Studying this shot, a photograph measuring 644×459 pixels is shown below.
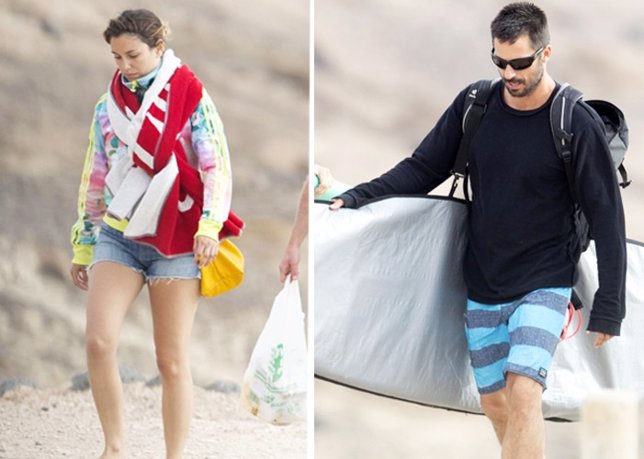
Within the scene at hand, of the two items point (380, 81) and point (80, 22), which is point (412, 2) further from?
point (80, 22)

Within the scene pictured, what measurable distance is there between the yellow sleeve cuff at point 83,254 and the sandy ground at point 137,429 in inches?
17.6

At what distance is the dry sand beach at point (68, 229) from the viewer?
12.5 feet

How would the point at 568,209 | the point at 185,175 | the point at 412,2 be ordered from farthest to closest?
1. the point at 412,2
2. the point at 185,175
3. the point at 568,209

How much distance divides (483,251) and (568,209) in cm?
29

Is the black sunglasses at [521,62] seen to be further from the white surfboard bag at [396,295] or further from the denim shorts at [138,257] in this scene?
the denim shorts at [138,257]

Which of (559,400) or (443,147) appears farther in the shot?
(559,400)

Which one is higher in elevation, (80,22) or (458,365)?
(80,22)

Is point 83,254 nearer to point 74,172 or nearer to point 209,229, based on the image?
point 74,172

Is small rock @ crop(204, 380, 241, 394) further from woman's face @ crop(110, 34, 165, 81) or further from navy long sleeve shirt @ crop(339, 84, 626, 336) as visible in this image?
woman's face @ crop(110, 34, 165, 81)

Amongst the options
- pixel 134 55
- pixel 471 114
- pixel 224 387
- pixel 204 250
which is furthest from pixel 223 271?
pixel 471 114

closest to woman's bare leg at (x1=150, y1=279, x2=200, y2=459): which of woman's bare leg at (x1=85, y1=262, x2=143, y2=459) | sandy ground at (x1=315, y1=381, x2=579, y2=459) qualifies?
woman's bare leg at (x1=85, y1=262, x2=143, y2=459)

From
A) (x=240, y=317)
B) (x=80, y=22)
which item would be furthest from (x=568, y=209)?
(x=80, y=22)

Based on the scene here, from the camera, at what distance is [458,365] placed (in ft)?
12.3

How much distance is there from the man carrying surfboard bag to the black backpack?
0.8 inches
